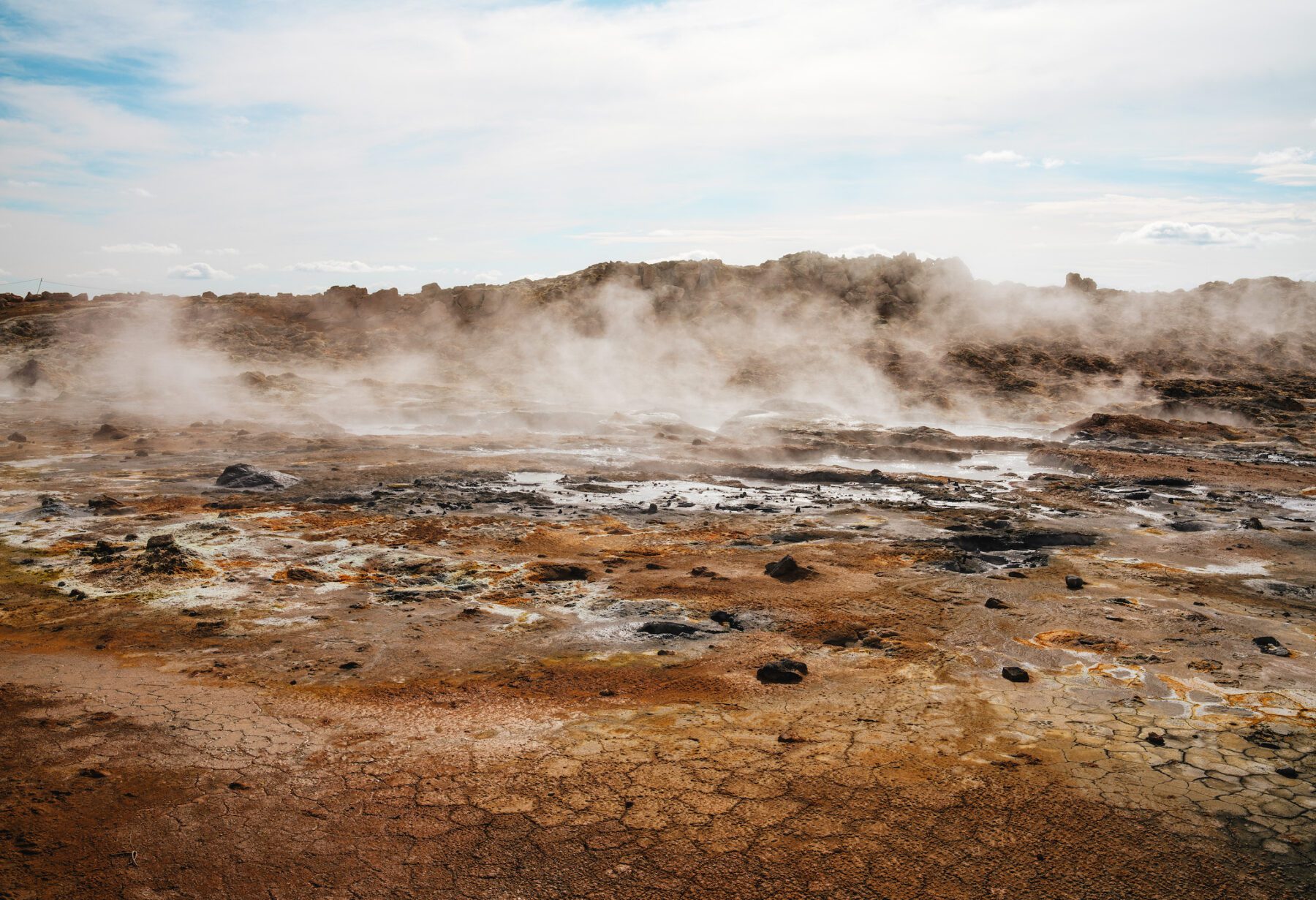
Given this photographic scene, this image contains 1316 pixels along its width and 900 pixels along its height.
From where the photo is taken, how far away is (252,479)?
44.9 ft

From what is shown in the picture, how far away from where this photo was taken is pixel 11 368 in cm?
2950

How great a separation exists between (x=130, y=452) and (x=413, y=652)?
14435 mm

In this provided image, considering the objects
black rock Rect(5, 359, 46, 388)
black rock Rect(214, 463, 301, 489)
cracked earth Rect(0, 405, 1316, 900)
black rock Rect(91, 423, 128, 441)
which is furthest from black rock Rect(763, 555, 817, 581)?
black rock Rect(5, 359, 46, 388)

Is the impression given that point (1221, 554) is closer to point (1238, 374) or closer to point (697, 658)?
point (697, 658)

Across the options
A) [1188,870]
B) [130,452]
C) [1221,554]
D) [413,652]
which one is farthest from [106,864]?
A: [130,452]

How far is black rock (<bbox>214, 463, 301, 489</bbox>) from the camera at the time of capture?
13.6 metres

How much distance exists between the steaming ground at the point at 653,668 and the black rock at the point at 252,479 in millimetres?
66

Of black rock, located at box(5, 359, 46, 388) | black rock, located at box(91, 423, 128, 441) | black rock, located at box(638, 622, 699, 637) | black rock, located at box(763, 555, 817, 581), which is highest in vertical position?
black rock, located at box(5, 359, 46, 388)

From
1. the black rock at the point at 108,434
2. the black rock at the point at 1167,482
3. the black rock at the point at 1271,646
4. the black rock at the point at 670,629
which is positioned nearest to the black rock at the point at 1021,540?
the black rock at the point at 1271,646

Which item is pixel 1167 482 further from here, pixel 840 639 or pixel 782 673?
pixel 782 673

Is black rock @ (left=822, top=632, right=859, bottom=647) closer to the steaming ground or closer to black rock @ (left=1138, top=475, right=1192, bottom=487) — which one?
the steaming ground

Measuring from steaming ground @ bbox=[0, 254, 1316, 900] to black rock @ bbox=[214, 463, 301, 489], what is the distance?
0.07 metres

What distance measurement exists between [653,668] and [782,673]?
1009mm

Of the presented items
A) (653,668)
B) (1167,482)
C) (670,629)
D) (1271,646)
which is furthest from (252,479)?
(1167,482)
